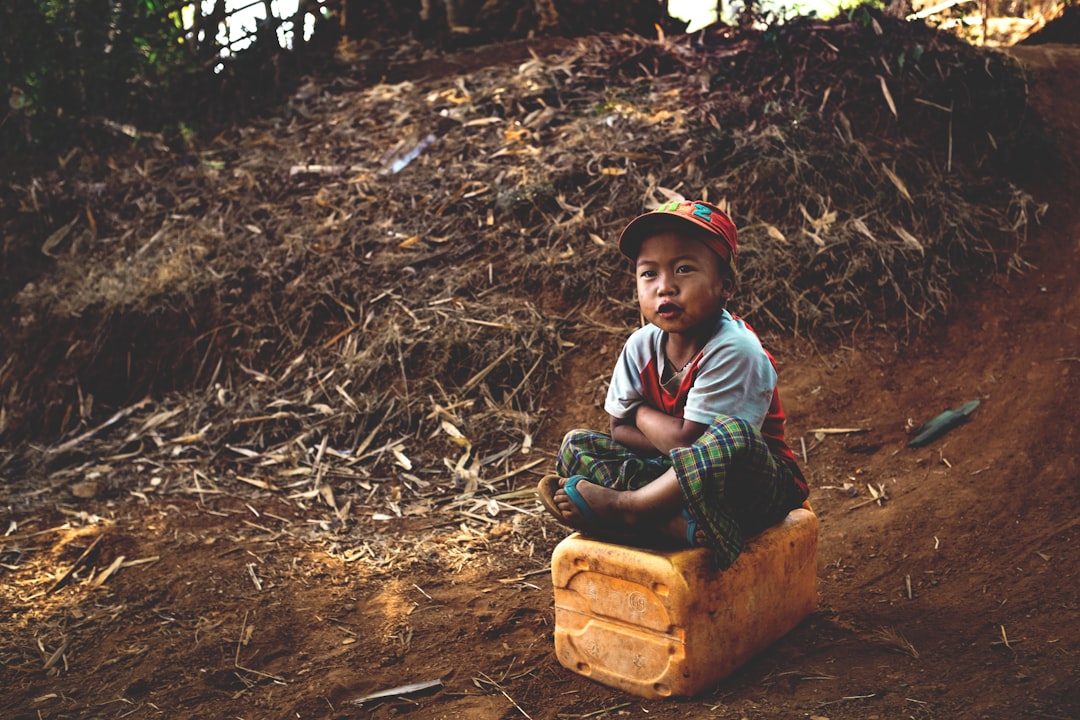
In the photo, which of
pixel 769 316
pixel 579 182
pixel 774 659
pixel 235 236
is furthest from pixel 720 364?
pixel 235 236

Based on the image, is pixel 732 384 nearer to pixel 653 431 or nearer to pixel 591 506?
pixel 653 431

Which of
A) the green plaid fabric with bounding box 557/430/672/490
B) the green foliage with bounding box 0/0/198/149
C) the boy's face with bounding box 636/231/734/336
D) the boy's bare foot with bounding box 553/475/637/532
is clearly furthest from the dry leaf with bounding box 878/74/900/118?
the green foliage with bounding box 0/0/198/149

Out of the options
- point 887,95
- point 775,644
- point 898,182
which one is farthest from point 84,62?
point 775,644

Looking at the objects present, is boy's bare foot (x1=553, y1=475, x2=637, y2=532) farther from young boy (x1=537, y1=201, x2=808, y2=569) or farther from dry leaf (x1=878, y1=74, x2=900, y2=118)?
dry leaf (x1=878, y1=74, x2=900, y2=118)

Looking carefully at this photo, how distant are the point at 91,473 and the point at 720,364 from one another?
375 centimetres

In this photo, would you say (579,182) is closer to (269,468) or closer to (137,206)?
(269,468)

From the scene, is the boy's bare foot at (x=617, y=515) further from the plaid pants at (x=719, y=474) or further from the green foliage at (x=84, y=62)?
the green foliage at (x=84, y=62)

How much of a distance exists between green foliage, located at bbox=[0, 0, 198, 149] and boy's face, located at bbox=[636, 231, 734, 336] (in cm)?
605

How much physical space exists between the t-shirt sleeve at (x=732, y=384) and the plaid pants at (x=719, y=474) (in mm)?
61

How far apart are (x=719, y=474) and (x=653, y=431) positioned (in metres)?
0.30

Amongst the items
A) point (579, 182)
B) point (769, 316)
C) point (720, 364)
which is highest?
point (579, 182)

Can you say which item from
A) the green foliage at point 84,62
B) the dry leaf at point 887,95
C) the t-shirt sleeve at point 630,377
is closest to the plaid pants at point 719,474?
the t-shirt sleeve at point 630,377

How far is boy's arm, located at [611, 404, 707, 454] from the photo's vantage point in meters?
2.29

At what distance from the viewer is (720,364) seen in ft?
7.44
